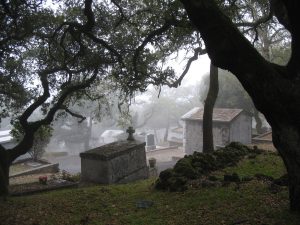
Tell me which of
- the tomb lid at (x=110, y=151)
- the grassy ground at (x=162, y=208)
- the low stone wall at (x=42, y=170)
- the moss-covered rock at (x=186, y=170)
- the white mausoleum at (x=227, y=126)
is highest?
the white mausoleum at (x=227, y=126)

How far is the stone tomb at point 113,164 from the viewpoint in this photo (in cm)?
1666

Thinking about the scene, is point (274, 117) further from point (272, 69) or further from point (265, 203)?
point (265, 203)

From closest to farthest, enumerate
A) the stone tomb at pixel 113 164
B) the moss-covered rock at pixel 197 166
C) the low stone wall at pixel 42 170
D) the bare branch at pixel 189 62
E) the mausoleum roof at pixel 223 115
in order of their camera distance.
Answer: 1. the moss-covered rock at pixel 197 166
2. the stone tomb at pixel 113 164
3. the bare branch at pixel 189 62
4. the low stone wall at pixel 42 170
5. the mausoleum roof at pixel 223 115

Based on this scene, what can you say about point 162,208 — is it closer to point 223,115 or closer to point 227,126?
point 227,126

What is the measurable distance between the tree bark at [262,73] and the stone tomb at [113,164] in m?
11.3

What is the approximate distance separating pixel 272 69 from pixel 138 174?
1387 cm

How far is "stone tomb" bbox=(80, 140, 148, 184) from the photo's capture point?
54.6 feet

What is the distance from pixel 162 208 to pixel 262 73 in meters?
4.20

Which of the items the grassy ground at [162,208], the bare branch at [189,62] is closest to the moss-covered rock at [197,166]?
the grassy ground at [162,208]

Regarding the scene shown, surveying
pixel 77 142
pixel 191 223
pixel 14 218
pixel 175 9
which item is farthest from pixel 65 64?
pixel 77 142

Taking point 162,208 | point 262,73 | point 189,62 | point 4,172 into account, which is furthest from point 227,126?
point 262,73

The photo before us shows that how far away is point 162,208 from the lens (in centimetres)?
827

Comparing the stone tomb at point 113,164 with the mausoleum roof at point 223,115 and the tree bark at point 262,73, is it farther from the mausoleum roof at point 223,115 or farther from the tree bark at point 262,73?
the mausoleum roof at point 223,115

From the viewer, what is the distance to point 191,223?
7098mm
